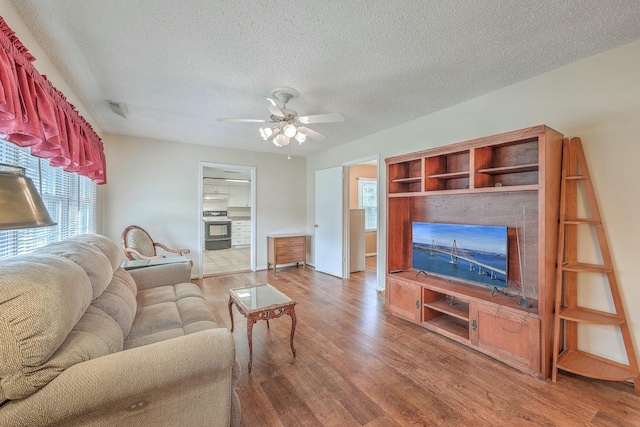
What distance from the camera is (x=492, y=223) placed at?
2.65 m

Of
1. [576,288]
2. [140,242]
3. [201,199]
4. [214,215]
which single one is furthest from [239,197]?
[576,288]

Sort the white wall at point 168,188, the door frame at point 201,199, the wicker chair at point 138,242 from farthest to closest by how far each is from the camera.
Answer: the door frame at point 201,199, the white wall at point 168,188, the wicker chair at point 138,242

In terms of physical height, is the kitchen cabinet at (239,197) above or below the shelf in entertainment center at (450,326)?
above

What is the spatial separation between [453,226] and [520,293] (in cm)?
82

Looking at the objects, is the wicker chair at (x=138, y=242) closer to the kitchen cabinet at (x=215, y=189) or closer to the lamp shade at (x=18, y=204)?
the lamp shade at (x=18, y=204)

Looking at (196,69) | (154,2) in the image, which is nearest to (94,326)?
(154,2)

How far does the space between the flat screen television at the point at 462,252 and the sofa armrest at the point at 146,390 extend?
2.33m

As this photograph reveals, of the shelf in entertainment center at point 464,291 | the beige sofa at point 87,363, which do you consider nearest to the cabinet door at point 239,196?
the shelf in entertainment center at point 464,291

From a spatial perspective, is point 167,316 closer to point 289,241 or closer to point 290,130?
point 290,130

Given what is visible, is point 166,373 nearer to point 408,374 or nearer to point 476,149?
point 408,374

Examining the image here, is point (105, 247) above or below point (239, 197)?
below

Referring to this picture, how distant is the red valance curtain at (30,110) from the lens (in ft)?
4.12

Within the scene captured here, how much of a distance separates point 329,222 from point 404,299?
7.97 feet

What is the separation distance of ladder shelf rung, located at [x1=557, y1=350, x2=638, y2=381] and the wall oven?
25.5 ft
